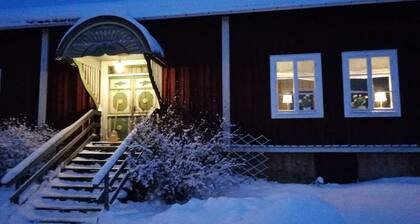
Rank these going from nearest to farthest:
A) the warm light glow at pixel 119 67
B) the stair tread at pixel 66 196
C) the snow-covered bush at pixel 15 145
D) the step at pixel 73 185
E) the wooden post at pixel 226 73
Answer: the stair tread at pixel 66 196, the step at pixel 73 185, the snow-covered bush at pixel 15 145, the wooden post at pixel 226 73, the warm light glow at pixel 119 67

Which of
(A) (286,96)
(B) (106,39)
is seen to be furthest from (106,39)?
(A) (286,96)

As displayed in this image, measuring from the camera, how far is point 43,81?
1209 centimetres

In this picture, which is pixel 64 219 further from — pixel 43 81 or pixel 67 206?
pixel 43 81

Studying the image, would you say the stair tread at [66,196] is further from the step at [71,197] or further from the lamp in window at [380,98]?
the lamp in window at [380,98]

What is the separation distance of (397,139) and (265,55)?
3.98 meters

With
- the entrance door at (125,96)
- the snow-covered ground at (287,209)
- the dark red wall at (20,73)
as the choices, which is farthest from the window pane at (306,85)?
the dark red wall at (20,73)

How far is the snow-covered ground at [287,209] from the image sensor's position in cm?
686

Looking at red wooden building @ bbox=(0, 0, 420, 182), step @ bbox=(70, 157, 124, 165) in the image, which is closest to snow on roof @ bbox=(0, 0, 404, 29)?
red wooden building @ bbox=(0, 0, 420, 182)

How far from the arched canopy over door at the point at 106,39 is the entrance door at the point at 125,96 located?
2.03m

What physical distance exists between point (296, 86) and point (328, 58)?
112 cm

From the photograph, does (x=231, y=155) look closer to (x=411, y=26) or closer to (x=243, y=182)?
(x=243, y=182)

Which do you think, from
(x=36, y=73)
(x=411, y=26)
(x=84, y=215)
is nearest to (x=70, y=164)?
(x=84, y=215)

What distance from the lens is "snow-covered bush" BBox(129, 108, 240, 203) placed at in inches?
323

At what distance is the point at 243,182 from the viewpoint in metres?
10.2
